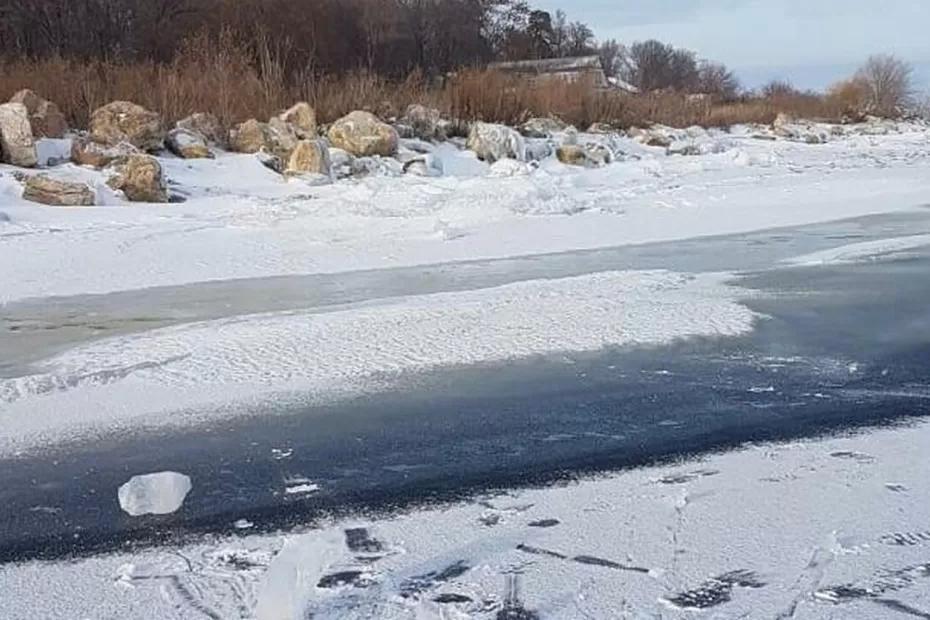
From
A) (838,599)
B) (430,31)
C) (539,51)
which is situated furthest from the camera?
(539,51)

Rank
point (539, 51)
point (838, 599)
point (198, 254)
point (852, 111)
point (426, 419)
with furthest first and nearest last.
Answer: point (539, 51)
point (852, 111)
point (198, 254)
point (426, 419)
point (838, 599)

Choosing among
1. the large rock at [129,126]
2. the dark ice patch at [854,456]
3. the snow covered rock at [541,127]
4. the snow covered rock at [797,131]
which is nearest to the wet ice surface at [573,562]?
the dark ice patch at [854,456]

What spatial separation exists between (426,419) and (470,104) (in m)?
21.4

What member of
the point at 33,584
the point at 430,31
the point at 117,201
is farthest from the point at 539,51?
the point at 33,584

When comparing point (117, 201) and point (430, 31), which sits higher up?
point (430, 31)

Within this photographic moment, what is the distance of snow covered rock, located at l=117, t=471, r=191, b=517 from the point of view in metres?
4.11

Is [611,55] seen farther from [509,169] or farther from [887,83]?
[509,169]

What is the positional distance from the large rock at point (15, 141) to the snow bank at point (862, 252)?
35.8ft

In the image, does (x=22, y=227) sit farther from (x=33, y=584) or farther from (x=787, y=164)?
(x=787, y=164)

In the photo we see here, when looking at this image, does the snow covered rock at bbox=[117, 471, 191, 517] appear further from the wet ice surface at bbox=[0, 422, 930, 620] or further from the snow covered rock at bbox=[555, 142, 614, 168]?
the snow covered rock at bbox=[555, 142, 614, 168]

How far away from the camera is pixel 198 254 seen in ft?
36.5

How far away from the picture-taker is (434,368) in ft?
20.5

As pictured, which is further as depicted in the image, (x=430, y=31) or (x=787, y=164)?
(x=430, y=31)

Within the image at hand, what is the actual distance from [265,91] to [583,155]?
6.70 meters
